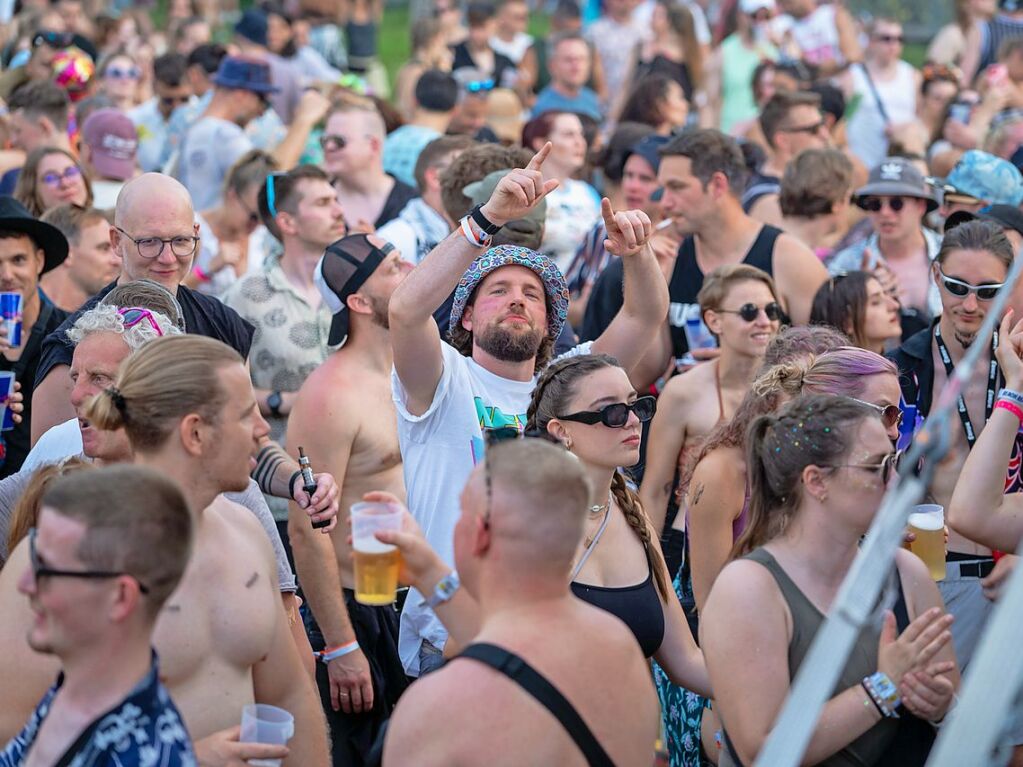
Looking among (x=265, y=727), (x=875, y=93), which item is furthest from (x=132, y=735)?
(x=875, y=93)

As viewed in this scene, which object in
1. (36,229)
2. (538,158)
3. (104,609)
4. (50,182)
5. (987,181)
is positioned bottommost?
(50,182)

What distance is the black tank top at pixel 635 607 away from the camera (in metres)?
3.91

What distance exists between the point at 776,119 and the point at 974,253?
4159 millimetres

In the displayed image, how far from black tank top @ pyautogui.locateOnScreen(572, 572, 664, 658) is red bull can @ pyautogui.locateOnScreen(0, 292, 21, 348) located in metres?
2.54

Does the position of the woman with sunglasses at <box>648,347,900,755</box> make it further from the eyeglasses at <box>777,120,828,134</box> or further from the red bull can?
the eyeglasses at <box>777,120,828,134</box>

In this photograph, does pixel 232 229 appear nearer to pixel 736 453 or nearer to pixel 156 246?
pixel 156 246

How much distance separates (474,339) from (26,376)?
2.05 meters

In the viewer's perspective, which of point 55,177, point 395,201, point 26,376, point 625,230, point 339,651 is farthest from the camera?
point 395,201

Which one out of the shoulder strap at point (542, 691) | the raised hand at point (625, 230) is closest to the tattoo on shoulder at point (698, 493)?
the raised hand at point (625, 230)

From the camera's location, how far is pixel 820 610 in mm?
3354

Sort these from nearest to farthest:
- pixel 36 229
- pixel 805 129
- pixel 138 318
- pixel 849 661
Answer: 1. pixel 849 661
2. pixel 138 318
3. pixel 36 229
4. pixel 805 129

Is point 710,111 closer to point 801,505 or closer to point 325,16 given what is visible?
point 325,16

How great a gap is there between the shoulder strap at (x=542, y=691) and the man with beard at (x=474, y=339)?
1578 mm

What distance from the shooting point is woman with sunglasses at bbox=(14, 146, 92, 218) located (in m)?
7.55
